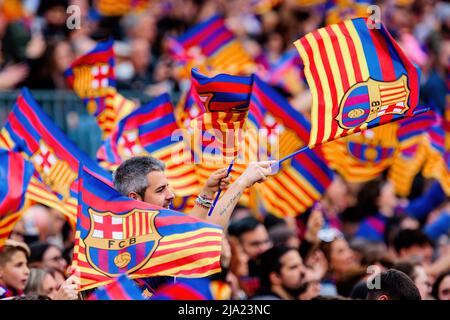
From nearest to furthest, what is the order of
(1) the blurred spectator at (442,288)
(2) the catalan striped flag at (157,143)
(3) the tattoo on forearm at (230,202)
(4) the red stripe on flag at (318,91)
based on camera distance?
(3) the tattoo on forearm at (230,202)
(4) the red stripe on flag at (318,91)
(1) the blurred spectator at (442,288)
(2) the catalan striped flag at (157,143)

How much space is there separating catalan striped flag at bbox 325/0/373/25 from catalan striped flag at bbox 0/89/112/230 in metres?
6.32

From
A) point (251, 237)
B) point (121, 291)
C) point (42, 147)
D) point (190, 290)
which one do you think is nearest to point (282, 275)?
point (251, 237)

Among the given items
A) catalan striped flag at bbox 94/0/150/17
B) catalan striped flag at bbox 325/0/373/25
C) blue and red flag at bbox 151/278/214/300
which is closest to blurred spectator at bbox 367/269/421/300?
blue and red flag at bbox 151/278/214/300

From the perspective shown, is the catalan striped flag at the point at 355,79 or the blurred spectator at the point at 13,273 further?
the blurred spectator at the point at 13,273

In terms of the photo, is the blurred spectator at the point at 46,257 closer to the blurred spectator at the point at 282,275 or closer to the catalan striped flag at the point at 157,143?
the catalan striped flag at the point at 157,143

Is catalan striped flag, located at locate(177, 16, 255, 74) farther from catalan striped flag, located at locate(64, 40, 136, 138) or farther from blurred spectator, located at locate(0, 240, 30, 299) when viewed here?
blurred spectator, located at locate(0, 240, 30, 299)

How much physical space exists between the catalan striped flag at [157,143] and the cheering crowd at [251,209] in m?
0.48

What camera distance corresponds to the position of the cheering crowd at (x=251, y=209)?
7.75m

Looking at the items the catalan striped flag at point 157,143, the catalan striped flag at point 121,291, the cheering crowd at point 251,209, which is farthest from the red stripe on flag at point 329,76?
the catalan striped flag at point 157,143

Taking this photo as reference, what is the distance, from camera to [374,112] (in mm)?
7785

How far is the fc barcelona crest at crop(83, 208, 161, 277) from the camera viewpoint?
7031mm

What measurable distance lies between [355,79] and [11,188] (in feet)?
7.68

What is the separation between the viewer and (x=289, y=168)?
433 inches
